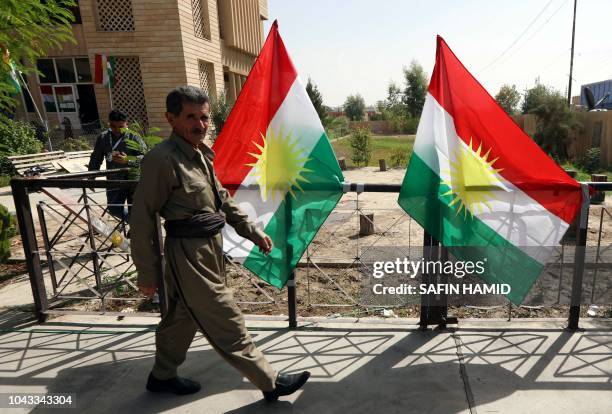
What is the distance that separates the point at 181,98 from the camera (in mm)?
2021

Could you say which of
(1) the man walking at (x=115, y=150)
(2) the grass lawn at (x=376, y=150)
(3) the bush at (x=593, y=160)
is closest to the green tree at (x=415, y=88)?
(2) the grass lawn at (x=376, y=150)

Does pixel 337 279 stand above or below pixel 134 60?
below

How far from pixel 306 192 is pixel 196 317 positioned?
117cm

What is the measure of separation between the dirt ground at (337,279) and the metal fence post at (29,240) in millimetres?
522

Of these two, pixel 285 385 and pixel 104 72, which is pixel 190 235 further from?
pixel 104 72

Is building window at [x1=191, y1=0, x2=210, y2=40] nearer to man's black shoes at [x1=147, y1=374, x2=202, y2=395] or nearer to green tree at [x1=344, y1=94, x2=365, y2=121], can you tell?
man's black shoes at [x1=147, y1=374, x2=202, y2=395]

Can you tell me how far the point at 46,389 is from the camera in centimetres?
250

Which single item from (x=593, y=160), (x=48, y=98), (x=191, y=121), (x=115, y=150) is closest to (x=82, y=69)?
(x=48, y=98)

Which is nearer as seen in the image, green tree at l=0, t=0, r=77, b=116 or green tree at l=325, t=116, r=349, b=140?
green tree at l=0, t=0, r=77, b=116

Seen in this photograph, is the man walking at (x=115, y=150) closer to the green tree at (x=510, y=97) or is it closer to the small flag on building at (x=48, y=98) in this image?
the small flag on building at (x=48, y=98)

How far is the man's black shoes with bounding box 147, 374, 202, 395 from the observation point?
2.39m

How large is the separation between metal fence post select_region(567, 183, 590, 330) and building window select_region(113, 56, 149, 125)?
1631 cm

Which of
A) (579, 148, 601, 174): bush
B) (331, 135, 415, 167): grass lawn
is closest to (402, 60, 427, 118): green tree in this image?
(331, 135, 415, 167): grass lawn

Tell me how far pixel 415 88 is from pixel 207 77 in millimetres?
32849
